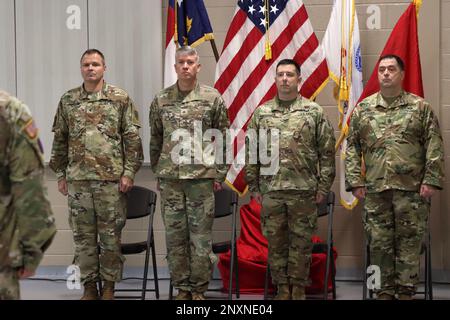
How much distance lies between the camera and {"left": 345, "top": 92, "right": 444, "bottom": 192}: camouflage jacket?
18.0 feet

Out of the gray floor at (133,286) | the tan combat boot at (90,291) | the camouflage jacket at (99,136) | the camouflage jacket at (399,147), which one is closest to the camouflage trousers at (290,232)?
the camouflage jacket at (399,147)

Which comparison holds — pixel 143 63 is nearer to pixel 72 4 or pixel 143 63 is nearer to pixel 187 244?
pixel 72 4

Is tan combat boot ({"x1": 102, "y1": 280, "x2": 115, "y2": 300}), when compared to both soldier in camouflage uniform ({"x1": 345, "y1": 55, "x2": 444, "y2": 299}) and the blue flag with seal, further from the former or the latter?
the blue flag with seal

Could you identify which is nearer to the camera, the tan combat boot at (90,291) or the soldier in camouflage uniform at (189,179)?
the soldier in camouflage uniform at (189,179)

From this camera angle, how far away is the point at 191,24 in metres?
6.66

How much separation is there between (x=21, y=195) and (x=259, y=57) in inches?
156

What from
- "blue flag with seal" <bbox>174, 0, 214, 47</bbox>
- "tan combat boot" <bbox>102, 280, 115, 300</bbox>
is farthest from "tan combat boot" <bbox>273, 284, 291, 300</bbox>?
"blue flag with seal" <bbox>174, 0, 214, 47</bbox>

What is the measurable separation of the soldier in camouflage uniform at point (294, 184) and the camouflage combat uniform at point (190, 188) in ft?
1.20

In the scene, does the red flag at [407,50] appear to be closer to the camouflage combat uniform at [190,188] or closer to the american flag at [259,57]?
the american flag at [259,57]

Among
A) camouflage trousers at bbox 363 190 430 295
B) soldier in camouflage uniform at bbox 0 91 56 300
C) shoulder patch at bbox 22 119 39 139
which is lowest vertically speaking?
camouflage trousers at bbox 363 190 430 295

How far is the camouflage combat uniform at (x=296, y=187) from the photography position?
5.75 metres

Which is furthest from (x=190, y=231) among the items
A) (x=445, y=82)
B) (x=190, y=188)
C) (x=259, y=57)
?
(x=445, y=82)
